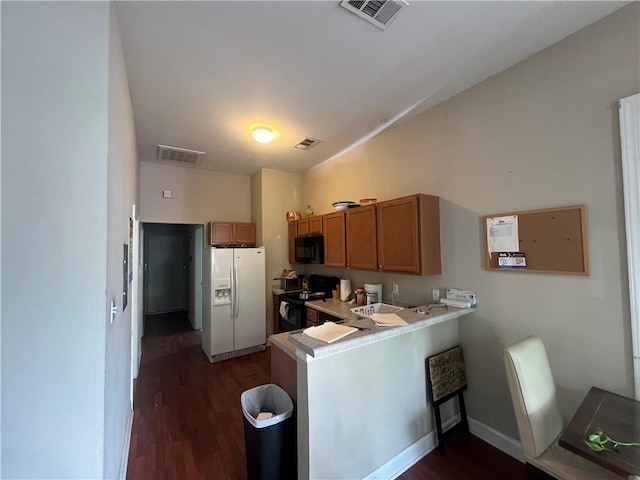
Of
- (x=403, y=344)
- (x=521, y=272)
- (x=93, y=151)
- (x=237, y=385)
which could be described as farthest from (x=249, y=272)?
(x=521, y=272)

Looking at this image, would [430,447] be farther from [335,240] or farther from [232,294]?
[232,294]

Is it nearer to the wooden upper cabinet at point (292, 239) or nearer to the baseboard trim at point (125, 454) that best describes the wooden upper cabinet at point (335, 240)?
the wooden upper cabinet at point (292, 239)

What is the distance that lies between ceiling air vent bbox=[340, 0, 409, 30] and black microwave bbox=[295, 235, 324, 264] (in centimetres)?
263

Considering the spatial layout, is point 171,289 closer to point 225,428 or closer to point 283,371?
point 225,428

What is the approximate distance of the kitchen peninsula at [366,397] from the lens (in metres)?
1.50

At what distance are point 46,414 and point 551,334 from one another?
9.62ft

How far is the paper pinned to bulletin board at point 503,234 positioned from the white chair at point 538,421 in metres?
0.80

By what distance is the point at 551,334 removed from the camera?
1.87m

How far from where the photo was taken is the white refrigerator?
12.8 ft

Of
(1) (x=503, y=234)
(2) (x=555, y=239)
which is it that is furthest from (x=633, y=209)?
(1) (x=503, y=234)

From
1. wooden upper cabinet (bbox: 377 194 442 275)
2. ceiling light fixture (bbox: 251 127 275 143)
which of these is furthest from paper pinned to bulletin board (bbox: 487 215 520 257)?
ceiling light fixture (bbox: 251 127 275 143)

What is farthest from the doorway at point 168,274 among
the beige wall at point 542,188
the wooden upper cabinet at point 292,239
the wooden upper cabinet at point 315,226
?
the beige wall at point 542,188

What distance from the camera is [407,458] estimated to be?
6.35ft

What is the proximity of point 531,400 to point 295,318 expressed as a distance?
264cm
